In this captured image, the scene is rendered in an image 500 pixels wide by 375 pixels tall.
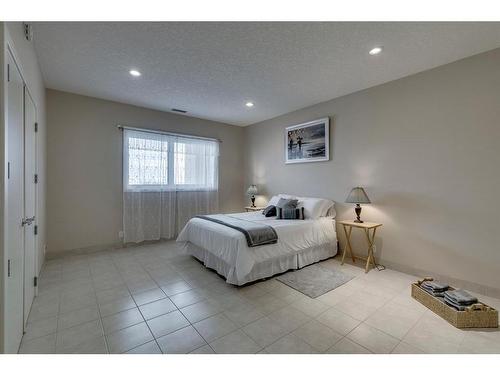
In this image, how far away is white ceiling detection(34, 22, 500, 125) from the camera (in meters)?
2.07

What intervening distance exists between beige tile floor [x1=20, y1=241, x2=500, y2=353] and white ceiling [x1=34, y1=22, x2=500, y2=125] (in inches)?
105

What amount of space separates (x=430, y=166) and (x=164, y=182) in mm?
4361

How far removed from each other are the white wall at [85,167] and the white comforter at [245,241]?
1.61 m

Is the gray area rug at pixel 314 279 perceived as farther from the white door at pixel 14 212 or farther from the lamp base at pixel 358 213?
the white door at pixel 14 212

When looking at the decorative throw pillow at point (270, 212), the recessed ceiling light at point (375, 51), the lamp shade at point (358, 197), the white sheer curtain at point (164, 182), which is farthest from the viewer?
the white sheer curtain at point (164, 182)

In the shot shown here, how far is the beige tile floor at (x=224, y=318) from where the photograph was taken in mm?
1688

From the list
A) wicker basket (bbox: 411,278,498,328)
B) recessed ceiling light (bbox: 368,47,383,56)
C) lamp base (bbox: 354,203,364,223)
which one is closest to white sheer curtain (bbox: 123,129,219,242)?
lamp base (bbox: 354,203,364,223)

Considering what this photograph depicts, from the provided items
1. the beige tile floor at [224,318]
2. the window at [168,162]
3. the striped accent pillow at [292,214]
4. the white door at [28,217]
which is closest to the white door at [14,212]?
the white door at [28,217]

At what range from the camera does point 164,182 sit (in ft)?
14.8

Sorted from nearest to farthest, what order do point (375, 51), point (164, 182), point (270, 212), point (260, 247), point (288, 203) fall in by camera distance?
1. point (375, 51)
2. point (260, 247)
3. point (288, 203)
4. point (270, 212)
5. point (164, 182)

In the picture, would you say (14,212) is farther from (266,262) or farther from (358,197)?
(358,197)

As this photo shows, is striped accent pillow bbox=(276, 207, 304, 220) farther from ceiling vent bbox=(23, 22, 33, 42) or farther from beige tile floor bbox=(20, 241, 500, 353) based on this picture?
ceiling vent bbox=(23, 22, 33, 42)

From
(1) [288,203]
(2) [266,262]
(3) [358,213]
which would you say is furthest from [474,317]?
(1) [288,203]

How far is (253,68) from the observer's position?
279 cm
